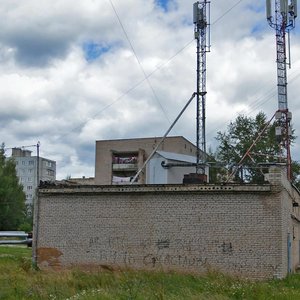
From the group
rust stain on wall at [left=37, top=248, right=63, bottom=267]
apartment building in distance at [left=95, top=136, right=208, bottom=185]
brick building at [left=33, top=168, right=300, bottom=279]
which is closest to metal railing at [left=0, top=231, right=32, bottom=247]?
rust stain on wall at [left=37, top=248, right=63, bottom=267]

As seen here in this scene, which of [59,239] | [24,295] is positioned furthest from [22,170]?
[24,295]

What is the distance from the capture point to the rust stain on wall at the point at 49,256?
21.7m

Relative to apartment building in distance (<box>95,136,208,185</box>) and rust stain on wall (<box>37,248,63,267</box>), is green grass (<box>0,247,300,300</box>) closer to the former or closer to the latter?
rust stain on wall (<box>37,248,63,267</box>)

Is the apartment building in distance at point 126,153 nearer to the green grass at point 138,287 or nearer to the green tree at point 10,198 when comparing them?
the green tree at point 10,198

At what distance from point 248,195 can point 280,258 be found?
248cm

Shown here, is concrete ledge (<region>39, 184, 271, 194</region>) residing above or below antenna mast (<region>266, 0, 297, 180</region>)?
below

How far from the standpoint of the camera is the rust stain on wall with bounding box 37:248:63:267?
21734 millimetres

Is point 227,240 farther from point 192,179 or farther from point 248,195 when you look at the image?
point 192,179

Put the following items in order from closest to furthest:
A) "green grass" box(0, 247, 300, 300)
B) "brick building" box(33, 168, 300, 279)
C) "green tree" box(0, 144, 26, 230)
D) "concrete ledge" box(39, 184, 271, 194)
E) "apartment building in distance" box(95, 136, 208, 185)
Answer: "green grass" box(0, 247, 300, 300) < "brick building" box(33, 168, 300, 279) < "concrete ledge" box(39, 184, 271, 194) < "green tree" box(0, 144, 26, 230) < "apartment building in distance" box(95, 136, 208, 185)

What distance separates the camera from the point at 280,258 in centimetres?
1916

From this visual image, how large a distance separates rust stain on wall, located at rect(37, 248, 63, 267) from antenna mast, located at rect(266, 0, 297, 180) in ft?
53.4

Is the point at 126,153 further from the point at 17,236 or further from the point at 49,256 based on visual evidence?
the point at 49,256

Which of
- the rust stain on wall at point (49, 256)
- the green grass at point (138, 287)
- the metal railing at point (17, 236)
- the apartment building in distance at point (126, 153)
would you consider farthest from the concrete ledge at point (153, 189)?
the apartment building in distance at point (126, 153)

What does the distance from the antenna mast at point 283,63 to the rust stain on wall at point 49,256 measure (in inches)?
641
